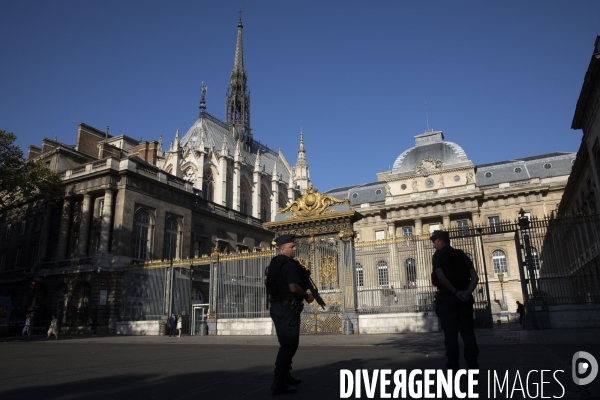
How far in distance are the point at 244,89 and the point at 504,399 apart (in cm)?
6970

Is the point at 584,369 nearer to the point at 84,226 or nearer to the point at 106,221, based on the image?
the point at 106,221

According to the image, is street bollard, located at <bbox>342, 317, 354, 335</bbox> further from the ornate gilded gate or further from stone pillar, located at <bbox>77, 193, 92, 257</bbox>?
stone pillar, located at <bbox>77, 193, 92, 257</bbox>

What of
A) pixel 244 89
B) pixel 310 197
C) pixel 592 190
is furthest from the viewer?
pixel 244 89

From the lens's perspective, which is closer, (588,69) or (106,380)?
(106,380)

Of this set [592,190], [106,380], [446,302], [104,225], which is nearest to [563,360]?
[446,302]

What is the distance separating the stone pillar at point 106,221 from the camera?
84.1 ft

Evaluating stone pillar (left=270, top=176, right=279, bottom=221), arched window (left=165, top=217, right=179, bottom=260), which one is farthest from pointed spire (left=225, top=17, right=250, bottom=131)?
arched window (left=165, top=217, right=179, bottom=260)

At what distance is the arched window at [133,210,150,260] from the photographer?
2722cm

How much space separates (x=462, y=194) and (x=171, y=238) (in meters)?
25.5

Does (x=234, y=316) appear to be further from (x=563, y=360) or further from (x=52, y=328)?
(x=563, y=360)

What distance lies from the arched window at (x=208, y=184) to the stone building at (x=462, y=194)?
16332mm

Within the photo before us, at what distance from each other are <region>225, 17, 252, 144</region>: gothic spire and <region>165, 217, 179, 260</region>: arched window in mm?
36128

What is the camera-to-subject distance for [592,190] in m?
21.9

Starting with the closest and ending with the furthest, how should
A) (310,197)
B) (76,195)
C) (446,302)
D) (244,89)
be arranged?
(446,302) < (310,197) < (76,195) < (244,89)
